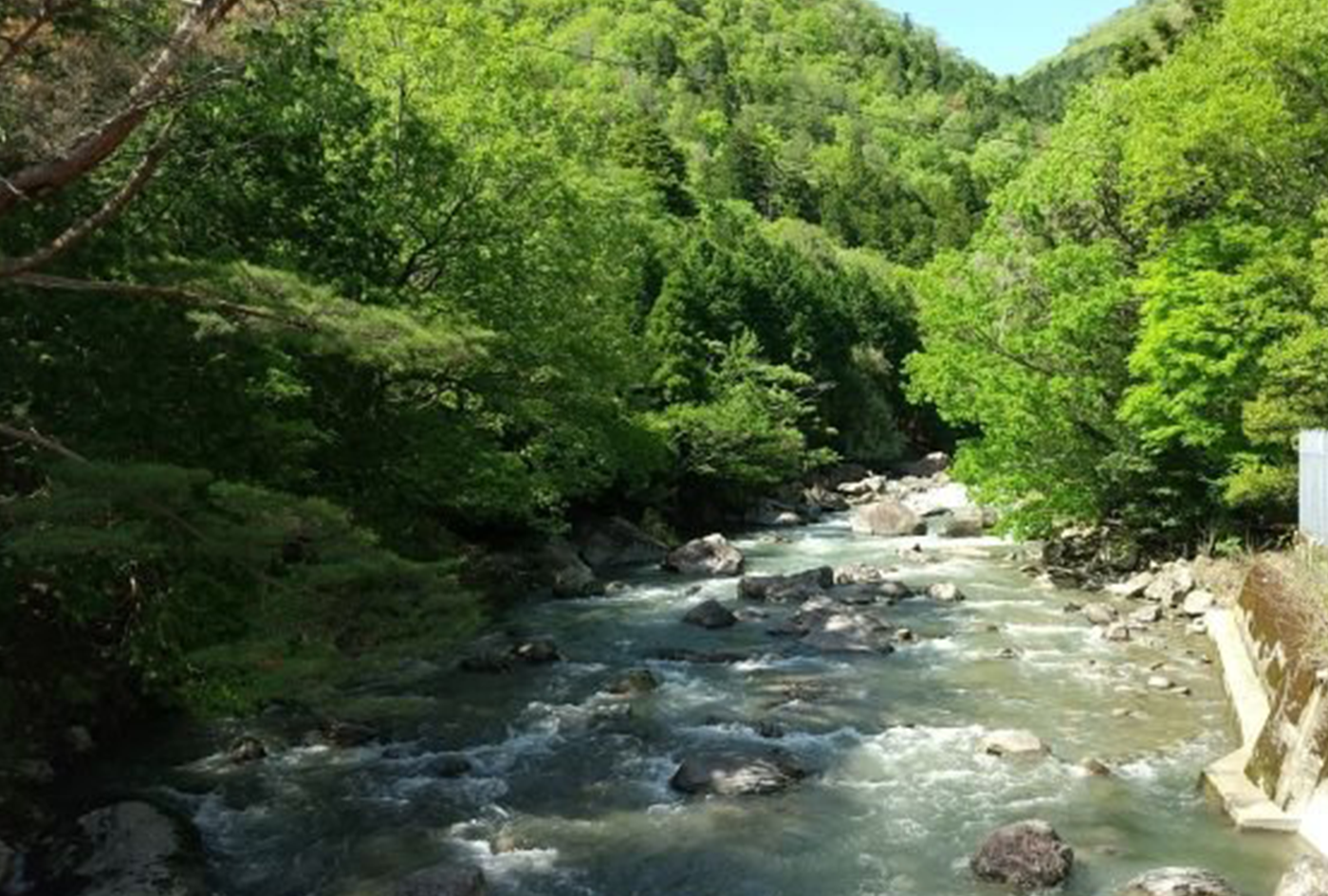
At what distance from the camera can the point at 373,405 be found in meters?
18.2

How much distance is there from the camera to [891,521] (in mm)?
39938

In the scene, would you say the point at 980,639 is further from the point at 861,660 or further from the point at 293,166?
the point at 293,166

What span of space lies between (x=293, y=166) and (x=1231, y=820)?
48.5ft

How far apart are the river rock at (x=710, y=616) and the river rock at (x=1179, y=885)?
1369cm

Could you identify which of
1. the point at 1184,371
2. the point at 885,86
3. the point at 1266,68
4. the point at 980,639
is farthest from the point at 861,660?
the point at 885,86

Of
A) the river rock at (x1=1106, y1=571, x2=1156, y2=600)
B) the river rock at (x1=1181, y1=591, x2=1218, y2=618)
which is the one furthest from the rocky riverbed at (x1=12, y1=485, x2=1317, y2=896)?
the river rock at (x1=1106, y1=571, x2=1156, y2=600)

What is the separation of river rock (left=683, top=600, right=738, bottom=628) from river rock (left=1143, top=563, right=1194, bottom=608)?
29.4 feet

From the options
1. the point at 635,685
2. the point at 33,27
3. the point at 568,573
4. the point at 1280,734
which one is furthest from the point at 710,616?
the point at 33,27

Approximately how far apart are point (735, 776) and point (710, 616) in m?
10.1

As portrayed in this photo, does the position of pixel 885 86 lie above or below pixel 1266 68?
above

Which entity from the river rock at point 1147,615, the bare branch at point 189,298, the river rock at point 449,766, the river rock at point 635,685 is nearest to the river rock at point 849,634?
the river rock at point 635,685

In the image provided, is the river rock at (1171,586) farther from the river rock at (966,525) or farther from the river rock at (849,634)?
the river rock at (966,525)

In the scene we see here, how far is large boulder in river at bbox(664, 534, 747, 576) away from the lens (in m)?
31.6

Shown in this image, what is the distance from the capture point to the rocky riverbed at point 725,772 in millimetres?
11711
